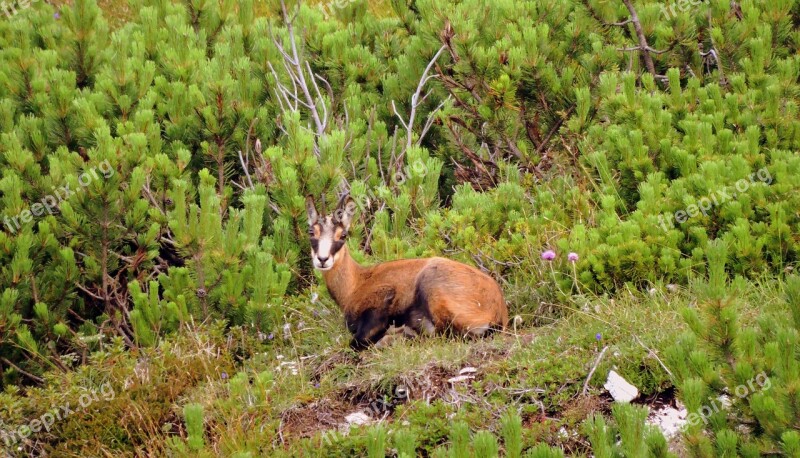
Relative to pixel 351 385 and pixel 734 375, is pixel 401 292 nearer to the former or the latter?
pixel 351 385

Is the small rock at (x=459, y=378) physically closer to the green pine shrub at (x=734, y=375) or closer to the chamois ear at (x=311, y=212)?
Answer: the chamois ear at (x=311, y=212)

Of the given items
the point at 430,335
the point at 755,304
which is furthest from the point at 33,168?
the point at 755,304

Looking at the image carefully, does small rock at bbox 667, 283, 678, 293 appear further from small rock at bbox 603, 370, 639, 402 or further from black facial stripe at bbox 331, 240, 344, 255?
black facial stripe at bbox 331, 240, 344, 255

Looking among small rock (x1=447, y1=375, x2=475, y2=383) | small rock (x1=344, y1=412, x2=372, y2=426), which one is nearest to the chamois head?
small rock (x1=344, y1=412, x2=372, y2=426)

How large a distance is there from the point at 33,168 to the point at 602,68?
576cm

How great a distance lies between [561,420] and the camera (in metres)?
6.12

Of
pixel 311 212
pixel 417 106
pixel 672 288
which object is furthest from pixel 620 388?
pixel 417 106

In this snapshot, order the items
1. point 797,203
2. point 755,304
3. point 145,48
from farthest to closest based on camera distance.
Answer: point 145,48 < point 797,203 < point 755,304

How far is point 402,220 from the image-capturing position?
9562 millimetres

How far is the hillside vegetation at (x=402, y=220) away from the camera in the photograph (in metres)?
6.29

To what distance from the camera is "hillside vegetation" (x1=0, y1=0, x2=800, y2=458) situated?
6.29 metres

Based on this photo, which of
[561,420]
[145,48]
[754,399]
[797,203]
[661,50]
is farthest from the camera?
[145,48]

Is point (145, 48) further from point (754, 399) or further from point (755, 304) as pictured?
point (754, 399)

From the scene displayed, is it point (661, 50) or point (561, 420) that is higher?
point (661, 50)
